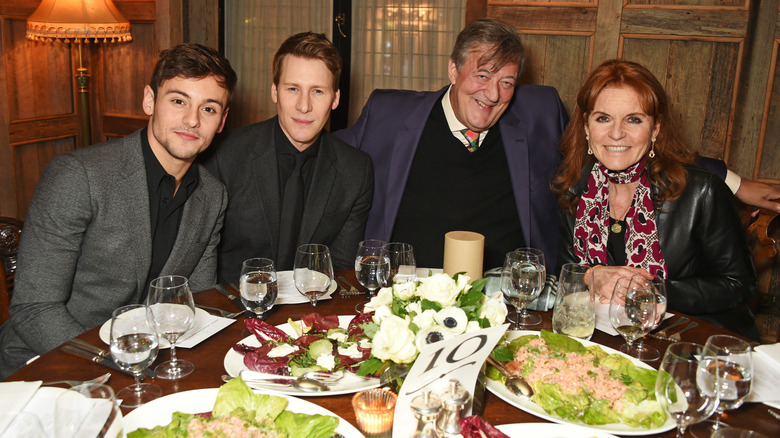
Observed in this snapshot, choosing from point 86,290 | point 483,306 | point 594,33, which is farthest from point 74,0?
point 483,306

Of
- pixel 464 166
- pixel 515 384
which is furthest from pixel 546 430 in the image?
pixel 464 166

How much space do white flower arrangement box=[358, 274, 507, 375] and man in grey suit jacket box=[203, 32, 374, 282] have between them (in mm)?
1289

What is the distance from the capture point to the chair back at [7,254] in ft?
6.53

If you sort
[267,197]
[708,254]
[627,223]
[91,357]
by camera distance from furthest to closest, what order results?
[267,197]
[627,223]
[708,254]
[91,357]

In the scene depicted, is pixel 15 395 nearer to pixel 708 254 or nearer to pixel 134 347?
pixel 134 347

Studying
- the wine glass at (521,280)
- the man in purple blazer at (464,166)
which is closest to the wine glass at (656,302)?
the wine glass at (521,280)

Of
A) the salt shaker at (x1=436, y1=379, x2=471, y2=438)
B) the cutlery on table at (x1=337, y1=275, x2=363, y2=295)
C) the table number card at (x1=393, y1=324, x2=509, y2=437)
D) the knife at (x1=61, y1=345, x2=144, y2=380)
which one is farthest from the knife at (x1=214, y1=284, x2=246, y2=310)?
the salt shaker at (x1=436, y1=379, x2=471, y2=438)

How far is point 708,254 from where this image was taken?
88.7 inches

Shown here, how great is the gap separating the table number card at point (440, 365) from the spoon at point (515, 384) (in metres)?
0.26

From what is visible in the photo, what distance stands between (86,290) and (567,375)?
4.65 ft

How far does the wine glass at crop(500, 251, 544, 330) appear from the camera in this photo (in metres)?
1.57

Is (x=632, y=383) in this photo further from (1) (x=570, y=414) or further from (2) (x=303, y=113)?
(2) (x=303, y=113)

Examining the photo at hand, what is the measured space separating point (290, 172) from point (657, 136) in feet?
4.66

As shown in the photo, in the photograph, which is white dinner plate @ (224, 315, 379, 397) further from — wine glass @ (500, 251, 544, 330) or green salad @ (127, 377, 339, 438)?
wine glass @ (500, 251, 544, 330)
